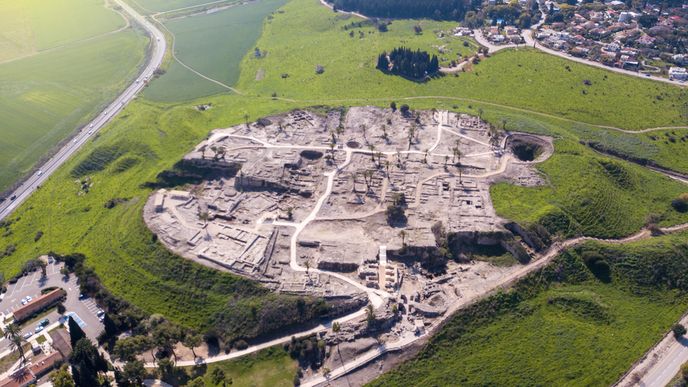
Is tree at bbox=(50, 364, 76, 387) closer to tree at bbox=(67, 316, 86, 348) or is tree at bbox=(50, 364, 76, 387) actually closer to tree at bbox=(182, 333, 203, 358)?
tree at bbox=(67, 316, 86, 348)

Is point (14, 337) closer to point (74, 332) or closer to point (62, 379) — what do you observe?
point (74, 332)

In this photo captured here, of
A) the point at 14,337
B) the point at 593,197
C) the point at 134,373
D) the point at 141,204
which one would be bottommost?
the point at 134,373

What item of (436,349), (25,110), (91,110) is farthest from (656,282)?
(25,110)

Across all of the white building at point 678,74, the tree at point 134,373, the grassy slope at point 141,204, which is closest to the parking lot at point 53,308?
the grassy slope at point 141,204

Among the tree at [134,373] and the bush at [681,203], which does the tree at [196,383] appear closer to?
the tree at [134,373]

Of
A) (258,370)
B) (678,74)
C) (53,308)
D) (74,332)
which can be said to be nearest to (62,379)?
(74,332)

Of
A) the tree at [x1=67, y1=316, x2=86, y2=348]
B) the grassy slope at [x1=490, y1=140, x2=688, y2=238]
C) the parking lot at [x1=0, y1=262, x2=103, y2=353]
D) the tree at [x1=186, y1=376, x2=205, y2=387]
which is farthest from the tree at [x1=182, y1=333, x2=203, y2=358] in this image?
the grassy slope at [x1=490, y1=140, x2=688, y2=238]
